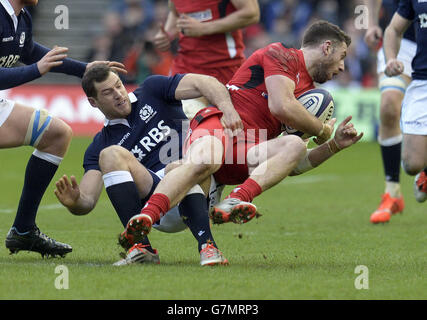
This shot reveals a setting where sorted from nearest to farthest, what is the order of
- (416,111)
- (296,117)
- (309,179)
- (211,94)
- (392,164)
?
1. (296,117)
2. (211,94)
3. (416,111)
4. (392,164)
5. (309,179)

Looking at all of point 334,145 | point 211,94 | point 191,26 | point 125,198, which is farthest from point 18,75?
point 191,26

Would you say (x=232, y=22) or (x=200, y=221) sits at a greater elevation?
(x=232, y=22)

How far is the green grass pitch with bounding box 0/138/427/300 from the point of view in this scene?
4324 mm

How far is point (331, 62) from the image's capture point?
573 cm

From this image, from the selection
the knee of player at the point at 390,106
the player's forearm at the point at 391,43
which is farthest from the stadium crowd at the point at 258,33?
the player's forearm at the point at 391,43

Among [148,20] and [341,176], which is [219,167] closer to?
[341,176]

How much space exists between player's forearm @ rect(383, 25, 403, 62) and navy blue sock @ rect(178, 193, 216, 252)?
2.69 metres

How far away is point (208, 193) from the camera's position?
5.59 m

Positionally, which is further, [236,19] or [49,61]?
[236,19]

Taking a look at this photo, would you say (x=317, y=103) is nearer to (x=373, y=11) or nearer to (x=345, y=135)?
(x=345, y=135)

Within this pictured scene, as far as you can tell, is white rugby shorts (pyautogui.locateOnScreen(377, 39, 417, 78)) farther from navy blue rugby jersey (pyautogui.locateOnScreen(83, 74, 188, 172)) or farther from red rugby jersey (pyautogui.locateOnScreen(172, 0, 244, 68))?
navy blue rugby jersey (pyautogui.locateOnScreen(83, 74, 188, 172))

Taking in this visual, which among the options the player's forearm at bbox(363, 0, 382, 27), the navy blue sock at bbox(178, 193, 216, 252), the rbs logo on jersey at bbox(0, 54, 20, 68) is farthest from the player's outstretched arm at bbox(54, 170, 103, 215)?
the player's forearm at bbox(363, 0, 382, 27)

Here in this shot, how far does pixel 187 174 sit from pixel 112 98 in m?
0.77
